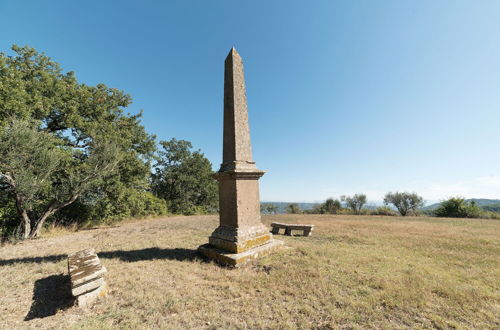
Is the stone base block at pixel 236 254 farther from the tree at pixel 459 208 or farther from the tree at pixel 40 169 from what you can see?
the tree at pixel 459 208

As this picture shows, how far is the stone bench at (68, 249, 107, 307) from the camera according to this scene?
9.47 ft

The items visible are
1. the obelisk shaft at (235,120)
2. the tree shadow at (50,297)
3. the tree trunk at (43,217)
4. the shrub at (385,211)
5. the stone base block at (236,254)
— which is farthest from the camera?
the shrub at (385,211)

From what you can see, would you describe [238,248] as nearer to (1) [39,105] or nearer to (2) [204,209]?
(1) [39,105]

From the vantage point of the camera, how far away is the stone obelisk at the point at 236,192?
4648 mm

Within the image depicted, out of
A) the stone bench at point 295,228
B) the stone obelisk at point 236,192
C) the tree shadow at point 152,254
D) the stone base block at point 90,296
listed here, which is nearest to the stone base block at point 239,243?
the stone obelisk at point 236,192

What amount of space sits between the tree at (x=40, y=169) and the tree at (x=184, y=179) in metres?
12.6

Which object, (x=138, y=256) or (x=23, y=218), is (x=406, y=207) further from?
(x=23, y=218)

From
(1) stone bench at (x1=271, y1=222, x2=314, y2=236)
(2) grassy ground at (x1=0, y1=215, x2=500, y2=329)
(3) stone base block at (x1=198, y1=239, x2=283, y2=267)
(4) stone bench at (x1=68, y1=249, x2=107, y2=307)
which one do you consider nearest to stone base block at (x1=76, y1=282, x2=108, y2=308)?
(4) stone bench at (x1=68, y1=249, x2=107, y2=307)

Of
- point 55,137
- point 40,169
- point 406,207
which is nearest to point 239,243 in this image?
point 40,169

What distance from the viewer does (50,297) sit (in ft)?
10.4

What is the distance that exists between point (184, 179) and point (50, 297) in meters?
19.2

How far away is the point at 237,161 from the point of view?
501 centimetres

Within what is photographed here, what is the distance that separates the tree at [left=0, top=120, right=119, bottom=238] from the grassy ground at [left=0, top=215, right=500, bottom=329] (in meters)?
3.08

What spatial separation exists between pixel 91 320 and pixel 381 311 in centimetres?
397
